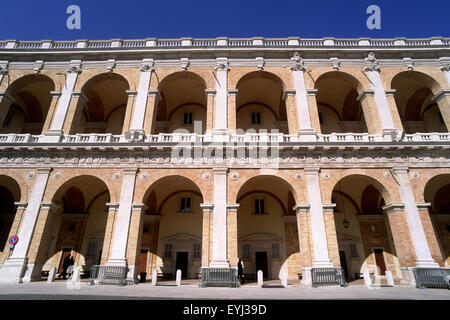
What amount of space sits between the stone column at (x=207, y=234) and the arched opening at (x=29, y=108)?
47.8 feet

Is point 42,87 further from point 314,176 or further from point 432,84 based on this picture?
point 432,84

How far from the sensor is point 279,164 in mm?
14609

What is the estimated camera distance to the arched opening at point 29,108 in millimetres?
19078

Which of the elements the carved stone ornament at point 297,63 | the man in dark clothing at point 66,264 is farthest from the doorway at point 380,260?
the man in dark clothing at point 66,264

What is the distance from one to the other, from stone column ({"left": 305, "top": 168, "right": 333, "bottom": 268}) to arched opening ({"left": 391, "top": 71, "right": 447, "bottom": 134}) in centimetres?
1049

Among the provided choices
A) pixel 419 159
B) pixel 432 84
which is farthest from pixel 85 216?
pixel 432 84

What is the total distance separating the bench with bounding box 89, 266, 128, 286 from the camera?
12.6m

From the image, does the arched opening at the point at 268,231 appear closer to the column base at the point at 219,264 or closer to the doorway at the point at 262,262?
the doorway at the point at 262,262

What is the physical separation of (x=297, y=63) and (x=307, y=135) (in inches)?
216

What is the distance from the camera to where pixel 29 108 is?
2000cm

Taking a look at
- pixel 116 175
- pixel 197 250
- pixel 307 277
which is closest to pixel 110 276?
pixel 116 175

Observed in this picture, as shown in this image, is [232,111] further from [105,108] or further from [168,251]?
[105,108]

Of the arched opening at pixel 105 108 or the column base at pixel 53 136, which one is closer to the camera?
the column base at pixel 53 136
